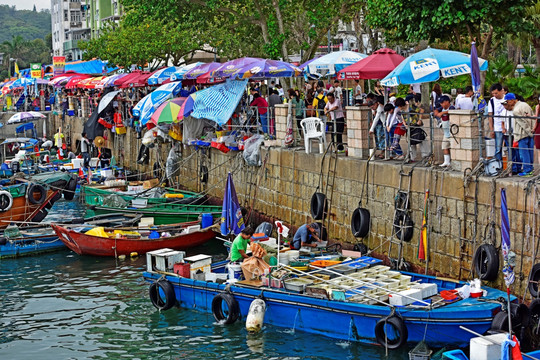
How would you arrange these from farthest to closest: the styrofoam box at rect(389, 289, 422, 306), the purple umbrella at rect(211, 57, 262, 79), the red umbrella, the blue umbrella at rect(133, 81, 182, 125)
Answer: the blue umbrella at rect(133, 81, 182, 125) → the purple umbrella at rect(211, 57, 262, 79) → the red umbrella → the styrofoam box at rect(389, 289, 422, 306)

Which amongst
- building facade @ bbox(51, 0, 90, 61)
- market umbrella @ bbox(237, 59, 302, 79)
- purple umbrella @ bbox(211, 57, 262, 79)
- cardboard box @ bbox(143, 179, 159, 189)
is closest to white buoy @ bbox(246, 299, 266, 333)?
market umbrella @ bbox(237, 59, 302, 79)

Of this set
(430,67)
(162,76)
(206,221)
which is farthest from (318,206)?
(162,76)

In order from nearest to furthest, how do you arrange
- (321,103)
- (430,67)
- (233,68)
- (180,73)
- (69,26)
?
(430,67), (321,103), (233,68), (180,73), (69,26)

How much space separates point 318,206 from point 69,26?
103m

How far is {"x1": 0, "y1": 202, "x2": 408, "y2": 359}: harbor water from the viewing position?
15.6 metres

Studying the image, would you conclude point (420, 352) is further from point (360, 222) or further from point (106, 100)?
point (106, 100)

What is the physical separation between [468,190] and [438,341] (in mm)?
3274

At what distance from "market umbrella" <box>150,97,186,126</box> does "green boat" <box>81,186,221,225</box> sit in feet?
8.83

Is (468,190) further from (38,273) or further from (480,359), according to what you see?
(38,273)

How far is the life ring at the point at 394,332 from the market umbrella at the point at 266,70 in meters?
11.9

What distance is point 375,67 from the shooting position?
20.5 meters

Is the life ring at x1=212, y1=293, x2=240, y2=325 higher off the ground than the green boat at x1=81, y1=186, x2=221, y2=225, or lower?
lower

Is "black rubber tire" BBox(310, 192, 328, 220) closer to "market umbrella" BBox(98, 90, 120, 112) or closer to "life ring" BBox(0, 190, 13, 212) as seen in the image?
"life ring" BBox(0, 190, 13, 212)

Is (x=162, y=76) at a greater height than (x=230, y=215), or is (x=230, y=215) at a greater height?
(x=162, y=76)
